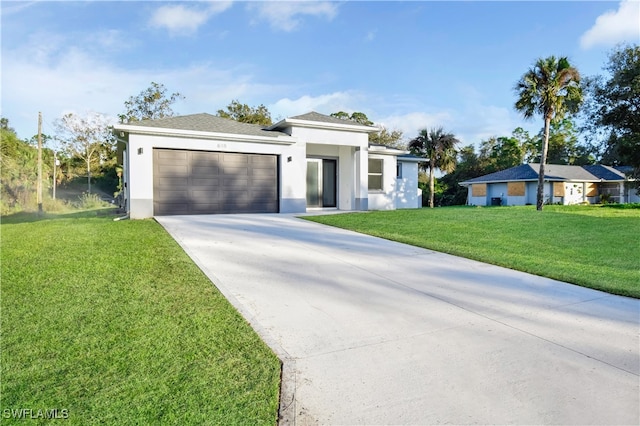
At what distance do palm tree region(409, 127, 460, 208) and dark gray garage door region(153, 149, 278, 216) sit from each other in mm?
17322

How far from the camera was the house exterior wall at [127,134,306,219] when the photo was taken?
40.7ft

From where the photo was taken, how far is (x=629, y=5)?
45.9ft

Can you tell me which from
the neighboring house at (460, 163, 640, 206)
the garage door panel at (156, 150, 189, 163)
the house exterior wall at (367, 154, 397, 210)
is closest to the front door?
the house exterior wall at (367, 154, 397, 210)

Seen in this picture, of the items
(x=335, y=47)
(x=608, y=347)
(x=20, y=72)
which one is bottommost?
(x=608, y=347)

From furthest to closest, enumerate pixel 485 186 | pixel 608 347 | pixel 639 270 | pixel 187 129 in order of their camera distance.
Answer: pixel 485 186 → pixel 187 129 → pixel 639 270 → pixel 608 347

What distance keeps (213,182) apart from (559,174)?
103ft

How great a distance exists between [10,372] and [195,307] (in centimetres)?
161

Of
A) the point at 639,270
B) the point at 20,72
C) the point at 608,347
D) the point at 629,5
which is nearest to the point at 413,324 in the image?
the point at 608,347

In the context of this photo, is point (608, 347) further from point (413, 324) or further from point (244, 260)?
point (244, 260)

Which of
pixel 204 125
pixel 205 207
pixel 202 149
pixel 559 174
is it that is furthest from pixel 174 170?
pixel 559 174

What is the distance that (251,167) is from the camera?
1430cm

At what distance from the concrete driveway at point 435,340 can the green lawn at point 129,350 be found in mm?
268

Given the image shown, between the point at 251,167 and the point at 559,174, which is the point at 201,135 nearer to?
the point at 251,167

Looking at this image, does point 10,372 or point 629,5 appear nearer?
point 10,372
